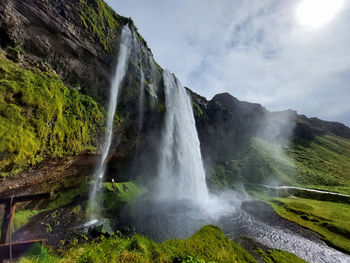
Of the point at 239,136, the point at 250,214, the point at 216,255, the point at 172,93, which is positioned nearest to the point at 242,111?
the point at 239,136

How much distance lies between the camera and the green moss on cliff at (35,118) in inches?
381

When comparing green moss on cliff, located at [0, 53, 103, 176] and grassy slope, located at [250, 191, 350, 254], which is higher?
green moss on cliff, located at [0, 53, 103, 176]

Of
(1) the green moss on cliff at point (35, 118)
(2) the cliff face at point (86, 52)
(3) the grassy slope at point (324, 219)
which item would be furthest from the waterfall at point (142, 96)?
(3) the grassy slope at point (324, 219)

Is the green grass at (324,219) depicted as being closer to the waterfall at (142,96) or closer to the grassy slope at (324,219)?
the grassy slope at (324,219)

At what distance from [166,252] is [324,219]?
27599 millimetres

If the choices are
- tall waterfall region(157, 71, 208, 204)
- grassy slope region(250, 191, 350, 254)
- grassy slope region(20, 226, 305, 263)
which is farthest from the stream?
tall waterfall region(157, 71, 208, 204)

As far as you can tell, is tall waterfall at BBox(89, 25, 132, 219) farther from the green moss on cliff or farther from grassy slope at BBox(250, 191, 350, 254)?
grassy slope at BBox(250, 191, 350, 254)

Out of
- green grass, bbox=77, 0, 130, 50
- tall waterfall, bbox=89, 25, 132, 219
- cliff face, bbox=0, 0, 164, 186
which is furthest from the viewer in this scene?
tall waterfall, bbox=89, 25, 132, 219

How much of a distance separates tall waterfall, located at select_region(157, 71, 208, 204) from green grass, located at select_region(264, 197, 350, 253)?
45.8ft

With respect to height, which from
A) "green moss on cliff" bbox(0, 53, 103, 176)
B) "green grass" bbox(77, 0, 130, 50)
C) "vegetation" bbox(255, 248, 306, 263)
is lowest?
"vegetation" bbox(255, 248, 306, 263)

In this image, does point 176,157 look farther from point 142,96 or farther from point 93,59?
point 93,59

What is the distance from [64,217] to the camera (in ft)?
52.1

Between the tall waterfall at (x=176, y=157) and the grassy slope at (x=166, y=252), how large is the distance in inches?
777

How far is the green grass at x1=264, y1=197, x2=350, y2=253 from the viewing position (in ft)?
55.2
